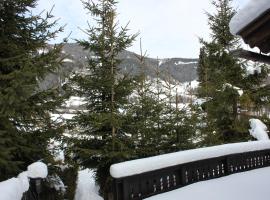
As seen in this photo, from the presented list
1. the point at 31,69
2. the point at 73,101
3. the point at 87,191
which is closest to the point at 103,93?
the point at 73,101

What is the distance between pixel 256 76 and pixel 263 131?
3.76 metres

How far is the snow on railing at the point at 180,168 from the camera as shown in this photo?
7.49 meters

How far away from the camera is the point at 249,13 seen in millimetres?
5277

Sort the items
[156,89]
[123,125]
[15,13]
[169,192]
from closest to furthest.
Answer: [169,192] < [15,13] < [123,125] < [156,89]

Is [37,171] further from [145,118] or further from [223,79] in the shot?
[223,79]

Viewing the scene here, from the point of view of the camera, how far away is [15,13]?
10484 millimetres

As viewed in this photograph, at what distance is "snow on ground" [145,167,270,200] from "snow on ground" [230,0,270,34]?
404 cm

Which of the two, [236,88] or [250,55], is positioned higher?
[236,88]

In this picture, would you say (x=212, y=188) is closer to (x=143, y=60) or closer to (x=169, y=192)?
(x=169, y=192)

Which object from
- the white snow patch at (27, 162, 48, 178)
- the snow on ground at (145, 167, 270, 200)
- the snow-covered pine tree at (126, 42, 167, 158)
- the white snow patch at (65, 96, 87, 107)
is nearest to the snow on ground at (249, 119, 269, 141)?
the snow-covered pine tree at (126, 42, 167, 158)

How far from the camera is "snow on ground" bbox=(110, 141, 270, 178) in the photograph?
732cm

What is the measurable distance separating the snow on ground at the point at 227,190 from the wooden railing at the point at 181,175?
25 cm

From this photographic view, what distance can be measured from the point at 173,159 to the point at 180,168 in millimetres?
621

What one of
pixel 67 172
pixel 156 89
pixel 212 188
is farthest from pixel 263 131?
pixel 67 172
